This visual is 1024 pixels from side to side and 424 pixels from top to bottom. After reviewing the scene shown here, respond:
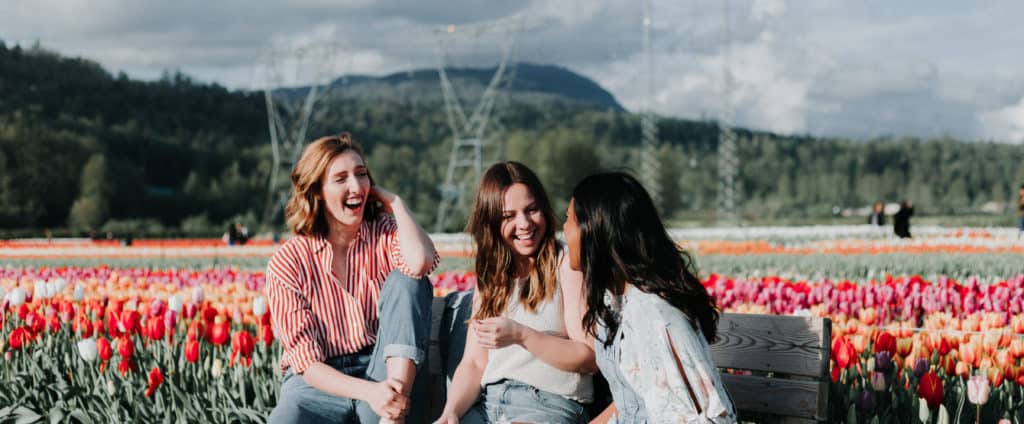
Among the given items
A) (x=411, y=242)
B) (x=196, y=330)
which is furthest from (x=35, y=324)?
(x=411, y=242)

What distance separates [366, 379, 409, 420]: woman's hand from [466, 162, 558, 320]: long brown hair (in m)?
0.35

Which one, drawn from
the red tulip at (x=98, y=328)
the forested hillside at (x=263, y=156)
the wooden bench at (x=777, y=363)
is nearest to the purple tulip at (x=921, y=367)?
the wooden bench at (x=777, y=363)

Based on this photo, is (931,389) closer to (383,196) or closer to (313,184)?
(383,196)

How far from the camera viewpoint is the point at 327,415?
292 centimetres

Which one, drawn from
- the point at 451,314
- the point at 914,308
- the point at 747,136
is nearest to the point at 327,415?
the point at 451,314

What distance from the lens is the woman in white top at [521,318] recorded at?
274 cm

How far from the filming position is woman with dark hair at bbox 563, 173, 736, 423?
2.12 meters

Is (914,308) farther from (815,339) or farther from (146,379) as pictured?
(146,379)

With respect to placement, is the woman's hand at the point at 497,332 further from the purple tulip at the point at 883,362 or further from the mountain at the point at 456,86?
the mountain at the point at 456,86

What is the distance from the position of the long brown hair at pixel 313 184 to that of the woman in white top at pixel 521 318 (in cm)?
48

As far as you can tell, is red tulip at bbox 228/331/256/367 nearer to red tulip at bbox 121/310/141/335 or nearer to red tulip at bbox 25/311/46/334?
red tulip at bbox 121/310/141/335

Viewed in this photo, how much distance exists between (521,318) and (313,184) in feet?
2.63

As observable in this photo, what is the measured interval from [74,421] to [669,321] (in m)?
2.84

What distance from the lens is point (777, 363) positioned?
8.77 ft
